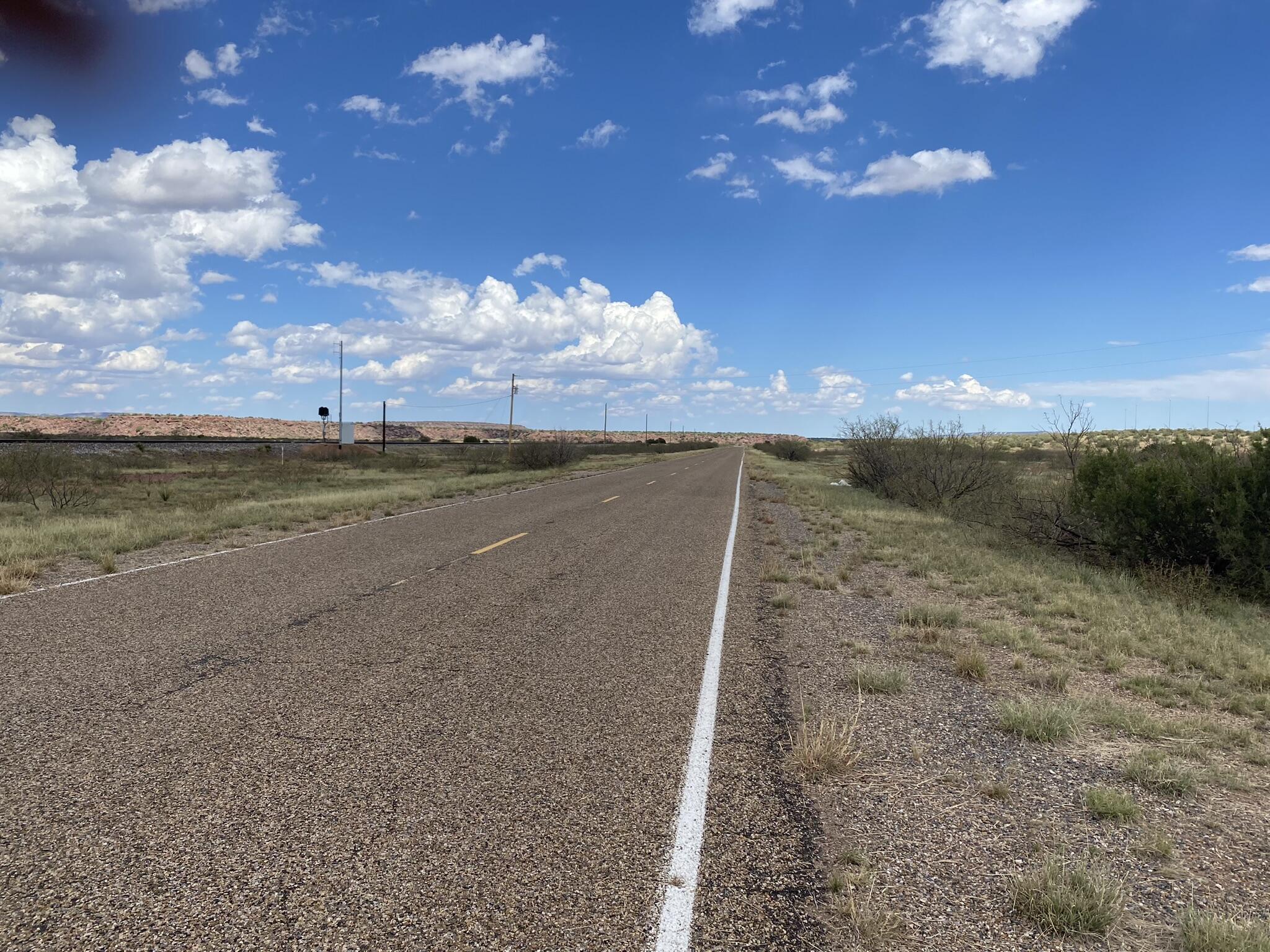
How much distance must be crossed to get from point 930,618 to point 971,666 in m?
1.97

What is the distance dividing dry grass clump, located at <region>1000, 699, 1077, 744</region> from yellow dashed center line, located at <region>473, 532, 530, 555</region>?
312 inches

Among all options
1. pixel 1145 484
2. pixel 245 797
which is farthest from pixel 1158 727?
pixel 1145 484

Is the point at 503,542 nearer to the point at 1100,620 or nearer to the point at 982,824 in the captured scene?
the point at 1100,620

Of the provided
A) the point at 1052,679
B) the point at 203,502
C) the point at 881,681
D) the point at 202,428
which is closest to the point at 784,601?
the point at 881,681

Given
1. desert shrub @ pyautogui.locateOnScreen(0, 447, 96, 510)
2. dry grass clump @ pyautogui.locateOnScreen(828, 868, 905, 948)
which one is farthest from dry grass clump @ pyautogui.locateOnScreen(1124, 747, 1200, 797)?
desert shrub @ pyautogui.locateOnScreen(0, 447, 96, 510)

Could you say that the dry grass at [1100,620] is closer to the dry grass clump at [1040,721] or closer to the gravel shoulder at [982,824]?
the dry grass clump at [1040,721]

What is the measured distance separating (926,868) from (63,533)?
14.7 m

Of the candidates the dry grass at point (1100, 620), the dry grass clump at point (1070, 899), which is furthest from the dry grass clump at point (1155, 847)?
the dry grass at point (1100, 620)

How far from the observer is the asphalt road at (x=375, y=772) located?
286 centimetres

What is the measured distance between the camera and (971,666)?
656cm

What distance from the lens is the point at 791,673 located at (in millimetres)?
6324

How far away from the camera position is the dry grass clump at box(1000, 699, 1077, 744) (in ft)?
16.7

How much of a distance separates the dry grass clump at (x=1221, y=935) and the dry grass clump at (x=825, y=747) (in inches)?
66.8

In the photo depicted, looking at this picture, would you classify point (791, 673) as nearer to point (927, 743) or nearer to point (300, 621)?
point (927, 743)
